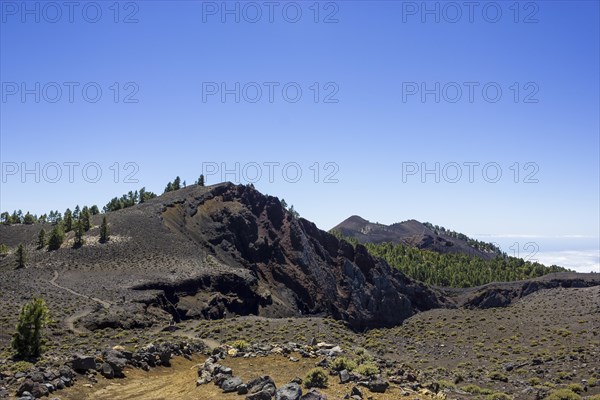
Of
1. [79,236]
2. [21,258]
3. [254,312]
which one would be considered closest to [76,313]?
[21,258]

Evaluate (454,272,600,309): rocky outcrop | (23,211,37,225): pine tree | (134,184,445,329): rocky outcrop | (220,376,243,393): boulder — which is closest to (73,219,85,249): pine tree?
(134,184,445,329): rocky outcrop

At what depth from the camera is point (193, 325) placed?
2057 inches

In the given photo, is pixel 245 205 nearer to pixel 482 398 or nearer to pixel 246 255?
pixel 246 255

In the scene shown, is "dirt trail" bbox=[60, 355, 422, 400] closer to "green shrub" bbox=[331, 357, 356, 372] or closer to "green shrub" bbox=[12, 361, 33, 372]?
"green shrub" bbox=[331, 357, 356, 372]

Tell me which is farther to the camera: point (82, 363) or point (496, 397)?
point (496, 397)

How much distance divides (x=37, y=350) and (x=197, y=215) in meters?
74.8

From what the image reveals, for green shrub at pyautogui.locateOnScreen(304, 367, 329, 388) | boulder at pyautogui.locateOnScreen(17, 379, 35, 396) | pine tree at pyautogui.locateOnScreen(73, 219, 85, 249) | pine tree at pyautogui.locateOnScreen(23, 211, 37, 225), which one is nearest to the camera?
boulder at pyautogui.locateOnScreen(17, 379, 35, 396)

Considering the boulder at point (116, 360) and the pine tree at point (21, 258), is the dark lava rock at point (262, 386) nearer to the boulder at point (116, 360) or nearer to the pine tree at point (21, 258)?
the boulder at point (116, 360)

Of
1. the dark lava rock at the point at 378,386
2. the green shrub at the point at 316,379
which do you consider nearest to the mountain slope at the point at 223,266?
the green shrub at the point at 316,379

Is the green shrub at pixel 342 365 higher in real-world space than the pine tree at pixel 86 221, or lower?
lower

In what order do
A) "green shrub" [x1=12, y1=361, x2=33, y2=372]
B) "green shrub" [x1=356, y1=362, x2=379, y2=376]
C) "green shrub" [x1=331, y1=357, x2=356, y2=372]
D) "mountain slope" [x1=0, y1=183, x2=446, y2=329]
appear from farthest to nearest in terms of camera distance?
"mountain slope" [x1=0, y1=183, x2=446, y2=329] → "green shrub" [x1=331, y1=357, x2=356, y2=372] → "green shrub" [x1=356, y1=362, x2=379, y2=376] → "green shrub" [x1=12, y1=361, x2=33, y2=372]

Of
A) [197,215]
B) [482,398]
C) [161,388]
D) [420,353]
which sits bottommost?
[420,353]

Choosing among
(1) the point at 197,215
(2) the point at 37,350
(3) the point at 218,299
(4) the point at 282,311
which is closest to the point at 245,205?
(1) the point at 197,215

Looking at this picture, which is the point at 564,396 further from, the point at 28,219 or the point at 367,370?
the point at 28,219
